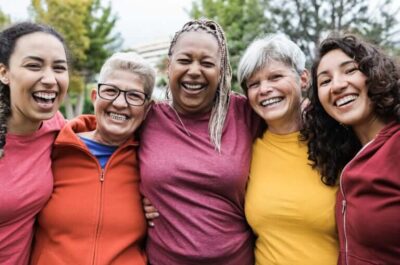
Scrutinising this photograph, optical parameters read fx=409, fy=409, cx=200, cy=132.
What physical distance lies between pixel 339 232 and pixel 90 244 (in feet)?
5.12

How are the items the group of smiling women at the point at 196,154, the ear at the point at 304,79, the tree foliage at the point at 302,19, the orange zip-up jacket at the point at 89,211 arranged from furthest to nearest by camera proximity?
the tree foliage at the point at 302,19, the ear at the point at 304,79, the orange zip-up jacket at the point at 89,211, the group of smiling women at the point at 196,154

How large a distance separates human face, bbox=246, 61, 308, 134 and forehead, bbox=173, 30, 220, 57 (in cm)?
35

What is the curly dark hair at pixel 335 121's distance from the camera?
2383mm

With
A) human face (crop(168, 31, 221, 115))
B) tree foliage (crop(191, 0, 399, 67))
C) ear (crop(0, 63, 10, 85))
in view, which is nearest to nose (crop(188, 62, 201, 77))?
human face (crop(168, 31, 221, 115))

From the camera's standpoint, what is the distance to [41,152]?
2.79m

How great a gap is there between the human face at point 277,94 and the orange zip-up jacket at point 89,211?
0.96 m

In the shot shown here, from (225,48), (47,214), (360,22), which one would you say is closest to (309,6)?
(360,22)

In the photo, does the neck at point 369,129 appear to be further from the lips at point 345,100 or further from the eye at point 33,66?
A: the eye at point 33,66

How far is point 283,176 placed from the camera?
9.09 ft

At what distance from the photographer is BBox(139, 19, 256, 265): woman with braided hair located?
267 cm

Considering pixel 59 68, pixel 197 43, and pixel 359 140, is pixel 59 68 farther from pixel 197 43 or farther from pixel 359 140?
pixel 359 140

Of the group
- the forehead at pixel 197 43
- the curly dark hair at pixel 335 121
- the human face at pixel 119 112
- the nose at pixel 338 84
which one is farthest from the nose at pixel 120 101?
the nose at pixel 338 84

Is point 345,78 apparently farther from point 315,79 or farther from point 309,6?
point 309,6

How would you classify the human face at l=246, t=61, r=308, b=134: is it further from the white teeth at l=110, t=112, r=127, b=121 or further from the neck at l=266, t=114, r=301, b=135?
the white teeth at l=110, t=112, r=127, b=121
